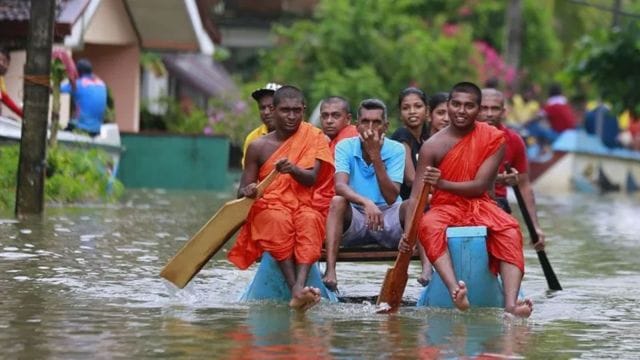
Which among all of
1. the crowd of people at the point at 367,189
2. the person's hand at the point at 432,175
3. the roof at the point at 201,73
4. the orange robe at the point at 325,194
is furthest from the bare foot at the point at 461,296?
the roof at the point at 201,73

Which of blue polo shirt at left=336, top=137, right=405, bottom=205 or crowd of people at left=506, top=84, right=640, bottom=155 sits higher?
blue polo shirt at left=336, top=137, right=405, bottom=205

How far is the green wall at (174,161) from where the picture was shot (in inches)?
1198

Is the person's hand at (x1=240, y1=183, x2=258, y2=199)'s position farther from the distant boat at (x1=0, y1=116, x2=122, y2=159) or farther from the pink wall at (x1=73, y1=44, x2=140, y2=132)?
the pink wall at (x1=73, y1=44, x2=140, y2=132)

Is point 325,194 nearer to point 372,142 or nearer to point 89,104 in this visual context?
point 372,142

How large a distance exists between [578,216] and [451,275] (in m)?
14.6

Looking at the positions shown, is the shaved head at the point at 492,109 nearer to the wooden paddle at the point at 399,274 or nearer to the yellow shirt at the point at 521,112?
the wooden paddle at the point at 399,274

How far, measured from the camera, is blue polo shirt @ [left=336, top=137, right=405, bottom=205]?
13.2 meters

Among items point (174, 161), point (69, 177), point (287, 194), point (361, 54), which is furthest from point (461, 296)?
point (361, 54)

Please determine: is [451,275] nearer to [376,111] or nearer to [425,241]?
[425,241]

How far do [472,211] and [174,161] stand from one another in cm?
1904

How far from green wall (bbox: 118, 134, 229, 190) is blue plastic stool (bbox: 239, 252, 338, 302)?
1776cm

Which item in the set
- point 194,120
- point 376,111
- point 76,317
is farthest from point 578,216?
point 76,317

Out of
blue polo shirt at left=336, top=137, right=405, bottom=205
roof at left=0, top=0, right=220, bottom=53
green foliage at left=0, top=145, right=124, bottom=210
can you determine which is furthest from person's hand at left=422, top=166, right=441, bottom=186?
roof at left=0, top=0, right=220, bottom=53

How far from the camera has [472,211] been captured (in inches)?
474
